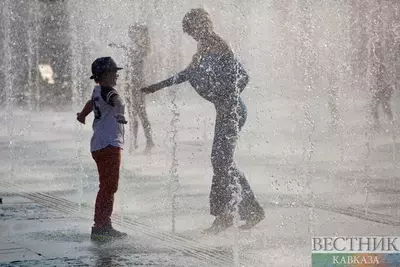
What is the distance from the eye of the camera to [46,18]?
31359 millimetres

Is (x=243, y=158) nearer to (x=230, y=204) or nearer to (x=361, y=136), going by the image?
(x=361, y=136)

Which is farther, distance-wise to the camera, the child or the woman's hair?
the woman's hair

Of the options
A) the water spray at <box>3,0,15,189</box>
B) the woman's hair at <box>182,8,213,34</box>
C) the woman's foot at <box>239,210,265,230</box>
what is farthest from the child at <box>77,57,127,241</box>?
the water spray at <box>3,0,15,189</box>

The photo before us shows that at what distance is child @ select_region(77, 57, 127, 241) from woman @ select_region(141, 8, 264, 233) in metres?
0.29

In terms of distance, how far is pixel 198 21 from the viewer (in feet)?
23.4

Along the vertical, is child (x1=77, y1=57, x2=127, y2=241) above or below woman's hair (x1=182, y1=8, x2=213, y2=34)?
below

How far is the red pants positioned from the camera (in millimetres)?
6938

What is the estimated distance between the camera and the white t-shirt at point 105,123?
22.8 ft

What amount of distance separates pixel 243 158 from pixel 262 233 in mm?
5785

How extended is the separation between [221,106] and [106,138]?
91cm

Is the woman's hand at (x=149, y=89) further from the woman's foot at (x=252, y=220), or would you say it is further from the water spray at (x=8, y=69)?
the water spray at (x=8, y=69)

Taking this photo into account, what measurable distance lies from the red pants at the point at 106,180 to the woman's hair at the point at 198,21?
3.60 ft

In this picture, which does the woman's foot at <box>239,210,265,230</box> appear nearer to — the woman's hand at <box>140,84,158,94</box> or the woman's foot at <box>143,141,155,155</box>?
the woman's hand at <box>140,84,158,94</box>

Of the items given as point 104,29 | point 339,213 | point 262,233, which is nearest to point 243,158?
point 339,213
